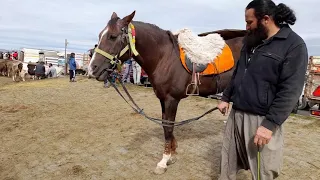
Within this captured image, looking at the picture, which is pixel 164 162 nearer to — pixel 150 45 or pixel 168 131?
pixel 168 131

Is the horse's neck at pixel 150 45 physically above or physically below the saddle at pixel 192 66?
above

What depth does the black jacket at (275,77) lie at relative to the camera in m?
2.05

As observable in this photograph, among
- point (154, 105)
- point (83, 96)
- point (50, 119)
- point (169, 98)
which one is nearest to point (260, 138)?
point (169, 98)

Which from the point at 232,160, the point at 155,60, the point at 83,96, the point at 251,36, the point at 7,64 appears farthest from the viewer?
the point at 7,64

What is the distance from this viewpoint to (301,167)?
418cm

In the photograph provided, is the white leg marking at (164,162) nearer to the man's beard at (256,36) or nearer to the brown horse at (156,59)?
the brown horse at (156,59)

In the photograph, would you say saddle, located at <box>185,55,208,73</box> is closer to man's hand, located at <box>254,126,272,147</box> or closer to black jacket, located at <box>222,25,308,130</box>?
black jacket, located at <box>222,25,308,130</box>

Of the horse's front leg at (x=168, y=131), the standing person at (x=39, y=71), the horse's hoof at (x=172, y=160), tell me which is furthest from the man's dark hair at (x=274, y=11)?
the standing person at (x=39, y=71)

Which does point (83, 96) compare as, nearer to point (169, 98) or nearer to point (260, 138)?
point (169, 98)

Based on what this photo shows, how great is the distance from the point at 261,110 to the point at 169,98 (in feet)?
6.24

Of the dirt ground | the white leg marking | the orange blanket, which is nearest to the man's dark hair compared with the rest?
the orange blanket

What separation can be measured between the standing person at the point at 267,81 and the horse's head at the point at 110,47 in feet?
5.61

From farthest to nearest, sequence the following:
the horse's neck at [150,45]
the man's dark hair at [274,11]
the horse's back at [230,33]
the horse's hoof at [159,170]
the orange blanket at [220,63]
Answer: the horse's back at [230,33]
the orange blanket at [220,63]
the horse's hoof at [159,170]
the horse's neck at [150,45]
the man's dark hair at [274,11]

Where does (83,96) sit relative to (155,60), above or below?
below
